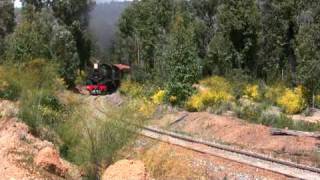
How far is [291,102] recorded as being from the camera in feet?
129

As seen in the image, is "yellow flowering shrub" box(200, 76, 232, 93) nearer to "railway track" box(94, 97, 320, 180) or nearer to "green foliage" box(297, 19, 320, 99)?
"green foliage" box(297, 19, 320, 99)

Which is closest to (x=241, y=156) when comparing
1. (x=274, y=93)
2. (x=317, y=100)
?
(x=274, y=93)

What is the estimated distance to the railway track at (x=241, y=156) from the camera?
19900mm

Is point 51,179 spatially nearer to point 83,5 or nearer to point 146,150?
point 146,150

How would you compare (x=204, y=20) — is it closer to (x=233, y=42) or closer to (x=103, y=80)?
(x=103, y=80)

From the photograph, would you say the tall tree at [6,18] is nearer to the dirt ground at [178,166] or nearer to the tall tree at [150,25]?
the tall tree at [150,25]

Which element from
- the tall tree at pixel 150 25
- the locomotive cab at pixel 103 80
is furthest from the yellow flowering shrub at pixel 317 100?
the tall tree at pixel 150 25

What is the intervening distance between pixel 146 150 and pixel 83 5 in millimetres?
51633

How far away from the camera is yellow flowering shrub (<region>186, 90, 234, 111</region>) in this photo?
39.3m

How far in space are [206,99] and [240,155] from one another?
55.9 ft

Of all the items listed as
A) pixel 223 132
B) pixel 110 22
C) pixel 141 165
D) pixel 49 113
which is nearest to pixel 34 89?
pixel 49 113

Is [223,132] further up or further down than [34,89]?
further down

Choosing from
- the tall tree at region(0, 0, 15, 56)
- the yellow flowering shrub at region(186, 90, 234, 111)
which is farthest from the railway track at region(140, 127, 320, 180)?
the tall tree at region(0, 0, 15, 56)

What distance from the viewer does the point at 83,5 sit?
6594cm
